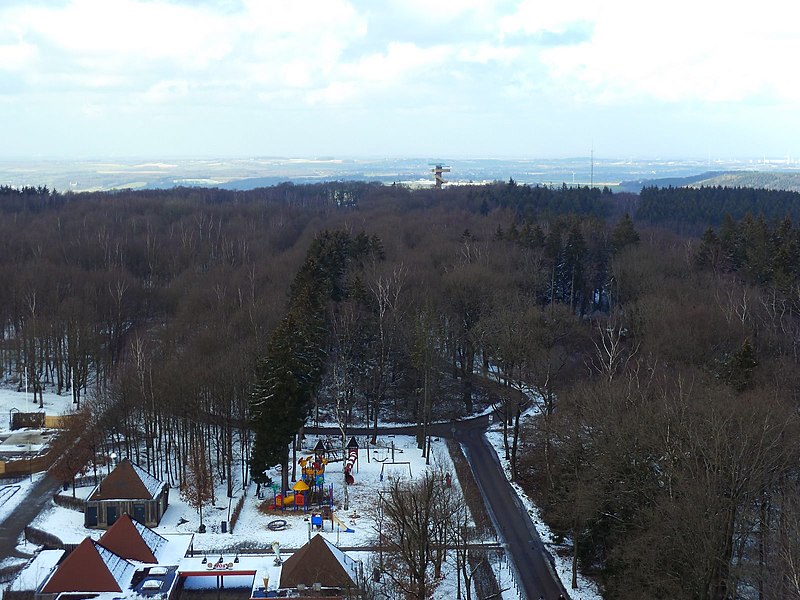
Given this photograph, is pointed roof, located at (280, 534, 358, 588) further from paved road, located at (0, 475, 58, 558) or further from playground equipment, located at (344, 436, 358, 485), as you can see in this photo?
paved road, located at (0, 475, 58, 558)

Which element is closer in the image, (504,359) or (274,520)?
(274,520)

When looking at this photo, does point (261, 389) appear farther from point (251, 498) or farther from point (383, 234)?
point (383, 234)

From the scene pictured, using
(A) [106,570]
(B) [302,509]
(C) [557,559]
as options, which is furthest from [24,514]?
(C) [557,559]

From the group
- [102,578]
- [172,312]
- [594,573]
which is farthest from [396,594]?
[172,312]

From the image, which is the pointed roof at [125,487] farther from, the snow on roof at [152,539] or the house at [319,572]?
the house at [319,572]

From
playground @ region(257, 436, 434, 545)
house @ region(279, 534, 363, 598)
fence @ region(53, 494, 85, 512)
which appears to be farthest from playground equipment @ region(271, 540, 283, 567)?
fence @ region(53, 494, 85, 512)

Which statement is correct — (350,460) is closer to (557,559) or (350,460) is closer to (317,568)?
(317,568)

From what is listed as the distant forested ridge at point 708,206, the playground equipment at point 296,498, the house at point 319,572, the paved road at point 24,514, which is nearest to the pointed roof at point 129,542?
the paved road at point 24,514
